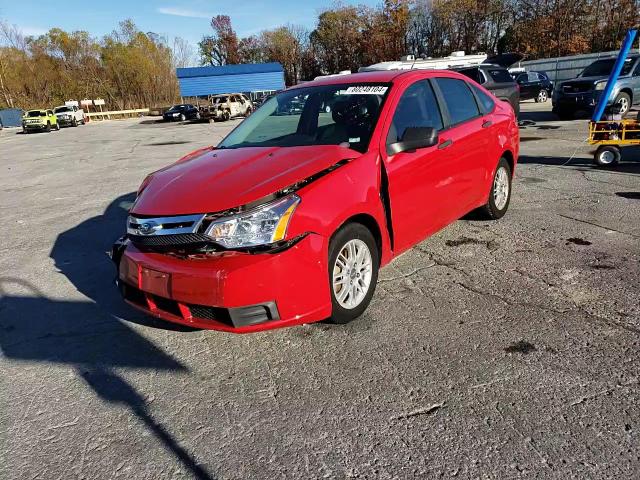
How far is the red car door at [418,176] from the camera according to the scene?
147 inches

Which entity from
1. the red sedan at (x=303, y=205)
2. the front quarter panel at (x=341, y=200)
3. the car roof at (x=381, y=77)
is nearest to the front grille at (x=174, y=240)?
the red sedan at (x=303, y=205)

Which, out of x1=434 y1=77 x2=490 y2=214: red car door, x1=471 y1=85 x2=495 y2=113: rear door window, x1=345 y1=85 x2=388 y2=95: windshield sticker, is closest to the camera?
x1=345 y1=85 x2=388 y2=95: windshield sticker

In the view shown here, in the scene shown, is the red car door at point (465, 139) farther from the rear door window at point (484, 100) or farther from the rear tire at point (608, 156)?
the rear tire at point (608, 156)

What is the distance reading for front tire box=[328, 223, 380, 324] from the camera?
3.21 meters

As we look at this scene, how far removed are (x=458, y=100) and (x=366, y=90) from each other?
123 centimetres

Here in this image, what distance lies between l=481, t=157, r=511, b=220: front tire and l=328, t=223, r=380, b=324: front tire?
237 centimetres

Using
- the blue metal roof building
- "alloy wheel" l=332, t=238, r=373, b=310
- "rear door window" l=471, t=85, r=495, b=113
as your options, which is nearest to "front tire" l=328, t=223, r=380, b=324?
"alloy wheel" l=332, t=238, r=373, b=310

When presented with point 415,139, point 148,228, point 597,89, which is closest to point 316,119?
point 415,139

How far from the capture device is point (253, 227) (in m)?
2.92

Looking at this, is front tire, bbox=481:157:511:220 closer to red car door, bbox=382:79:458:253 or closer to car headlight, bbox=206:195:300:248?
red car door, bbox=382:79:458:253

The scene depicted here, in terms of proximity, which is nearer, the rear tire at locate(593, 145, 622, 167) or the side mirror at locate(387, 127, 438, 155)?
the side mirror at locate(387, 127, 438, 155)

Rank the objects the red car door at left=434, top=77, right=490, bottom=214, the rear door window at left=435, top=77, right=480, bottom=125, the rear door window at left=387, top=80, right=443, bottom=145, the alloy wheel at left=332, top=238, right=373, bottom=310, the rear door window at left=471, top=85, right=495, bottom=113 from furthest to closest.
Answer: the rear door window at left=471, top=85, right=495, bottom=113 → the rear door window at left=435, top=77, right=480, bottom=125 → the red car door at left=434, top=77, right=490, bottom=214 → the rear door window at left=387, top=80, right=443, bottom=145 → the alloy wheel at left=332, top=238, right=373, bottom=310

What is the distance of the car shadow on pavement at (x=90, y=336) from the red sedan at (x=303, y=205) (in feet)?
1.08

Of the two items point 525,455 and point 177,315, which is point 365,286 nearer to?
point 177,315
